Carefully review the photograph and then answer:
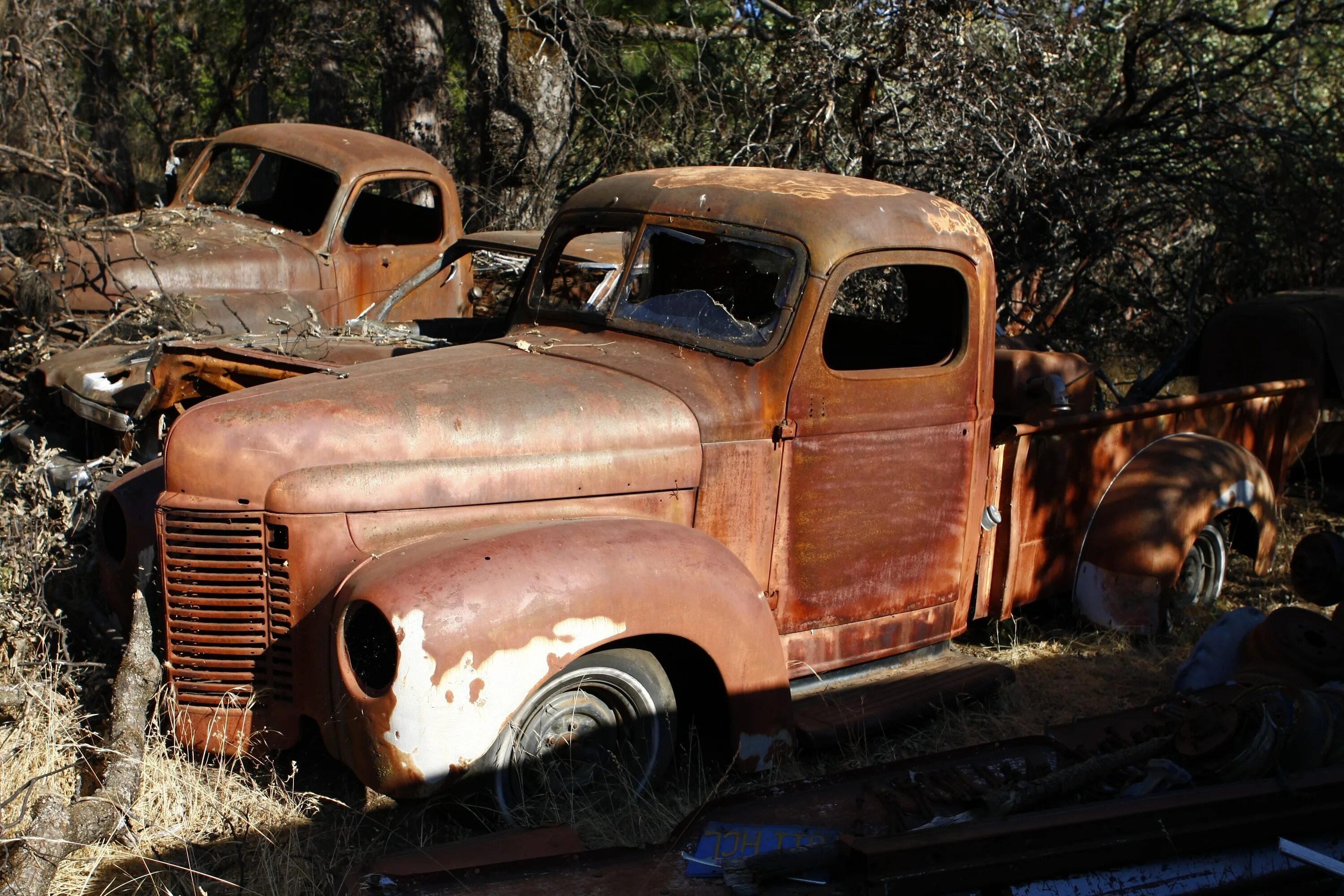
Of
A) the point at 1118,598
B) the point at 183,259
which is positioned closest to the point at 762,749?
the point at 1118,598

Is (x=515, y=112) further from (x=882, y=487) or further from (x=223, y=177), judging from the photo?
(x=882, y=487)

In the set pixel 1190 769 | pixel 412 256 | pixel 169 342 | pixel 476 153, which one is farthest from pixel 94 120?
pixel 1190 769

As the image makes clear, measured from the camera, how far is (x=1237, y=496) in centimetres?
→ 484

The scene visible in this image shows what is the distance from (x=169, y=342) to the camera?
479cm

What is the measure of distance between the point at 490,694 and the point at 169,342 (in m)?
2.77

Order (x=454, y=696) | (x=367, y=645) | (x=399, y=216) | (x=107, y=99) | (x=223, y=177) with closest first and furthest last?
(x=454, y=696) → (x=367, y=645) → (x=399, y=216) → (x=223, y=177) → (x=107, y=99)

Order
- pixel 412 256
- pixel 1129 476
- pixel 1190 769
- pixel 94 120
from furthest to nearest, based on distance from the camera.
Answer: pixel 94 120 < pixel 412 256 < pixel 1129 476 < pixel 1190 769

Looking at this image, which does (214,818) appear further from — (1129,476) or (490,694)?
(1129,476)

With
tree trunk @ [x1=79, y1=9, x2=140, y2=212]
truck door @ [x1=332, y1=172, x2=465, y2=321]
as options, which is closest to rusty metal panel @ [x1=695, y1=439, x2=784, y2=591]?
truck door @ [x1=332, y1=172, x2=465, y2=321]

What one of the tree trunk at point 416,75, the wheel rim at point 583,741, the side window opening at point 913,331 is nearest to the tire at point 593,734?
the wheel rim at point 583,741

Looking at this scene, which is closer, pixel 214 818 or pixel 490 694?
pixel 490 694

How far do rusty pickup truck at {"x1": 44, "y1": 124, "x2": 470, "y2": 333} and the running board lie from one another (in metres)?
3.74

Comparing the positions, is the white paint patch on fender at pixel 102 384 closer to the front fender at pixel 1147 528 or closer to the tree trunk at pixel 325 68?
the front fender at pixel 1147 528

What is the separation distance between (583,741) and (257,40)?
10966 millimetres
